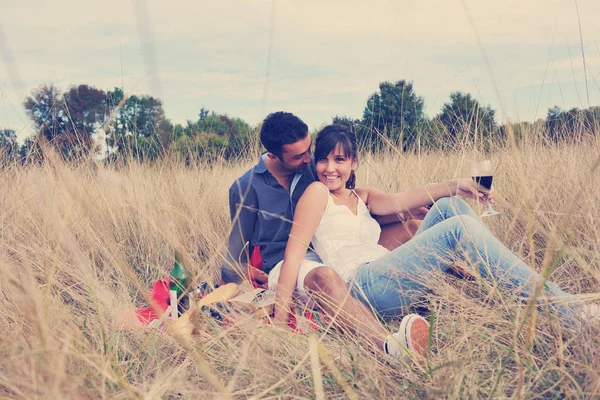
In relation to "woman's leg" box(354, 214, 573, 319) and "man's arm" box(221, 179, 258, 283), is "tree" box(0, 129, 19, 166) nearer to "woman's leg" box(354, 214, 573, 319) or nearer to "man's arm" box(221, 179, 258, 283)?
"man's arm" box(221, 179, 258, 283)

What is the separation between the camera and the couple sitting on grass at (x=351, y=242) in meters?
2.00

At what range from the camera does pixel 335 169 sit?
267 cm

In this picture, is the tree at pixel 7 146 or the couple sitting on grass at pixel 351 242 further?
the tree at pixel 7 146

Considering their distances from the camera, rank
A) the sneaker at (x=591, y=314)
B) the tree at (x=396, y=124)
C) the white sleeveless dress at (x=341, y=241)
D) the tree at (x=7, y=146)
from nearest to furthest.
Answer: the sneaker at (x=591, y=314) → the white sleeveless dress at (x=341, y=241) → the tree at (x=7, y=146) → the tree at (x=396, y=124)

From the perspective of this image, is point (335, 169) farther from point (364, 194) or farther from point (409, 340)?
point (409, 340)

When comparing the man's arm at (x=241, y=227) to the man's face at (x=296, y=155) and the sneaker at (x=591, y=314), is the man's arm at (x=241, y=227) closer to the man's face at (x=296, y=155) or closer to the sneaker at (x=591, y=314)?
the man's face at (x=296, y=155)

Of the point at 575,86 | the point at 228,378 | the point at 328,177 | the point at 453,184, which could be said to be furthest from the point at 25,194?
the point at 575,86

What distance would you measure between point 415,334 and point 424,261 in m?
0.50

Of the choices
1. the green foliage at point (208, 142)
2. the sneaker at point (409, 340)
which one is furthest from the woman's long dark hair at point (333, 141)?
the sneaker at point (409, 340)

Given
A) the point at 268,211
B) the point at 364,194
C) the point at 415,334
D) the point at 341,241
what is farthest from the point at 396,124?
the point at 415,334

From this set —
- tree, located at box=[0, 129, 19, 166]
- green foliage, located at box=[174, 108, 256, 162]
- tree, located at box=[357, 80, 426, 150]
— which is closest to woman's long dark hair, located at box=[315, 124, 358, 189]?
tree, located at box=[357, 80, 426, 150]

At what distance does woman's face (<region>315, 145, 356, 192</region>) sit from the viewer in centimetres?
267

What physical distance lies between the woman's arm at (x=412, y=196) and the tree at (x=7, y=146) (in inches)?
111

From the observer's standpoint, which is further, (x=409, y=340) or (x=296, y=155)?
(x=296, y=155)
